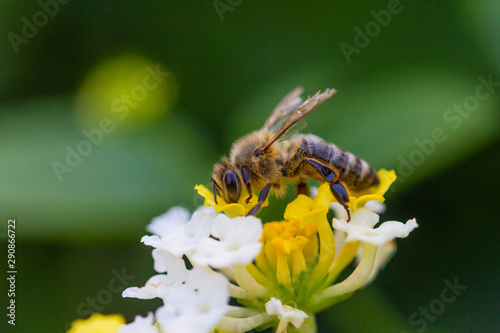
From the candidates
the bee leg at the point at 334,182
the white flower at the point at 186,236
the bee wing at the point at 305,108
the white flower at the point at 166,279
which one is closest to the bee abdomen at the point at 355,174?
the bee leg at the point at 334,182

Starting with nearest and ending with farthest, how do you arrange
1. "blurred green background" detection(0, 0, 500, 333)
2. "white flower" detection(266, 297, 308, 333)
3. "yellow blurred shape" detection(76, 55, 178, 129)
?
"white flower" detection(266, 297, 308, 333), "blurred green background" detection(0, 0, 500, 333), "yellow blurred shape" detection(76, 55, 178, 129)

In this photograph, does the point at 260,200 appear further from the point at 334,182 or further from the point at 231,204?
the point at 334,182

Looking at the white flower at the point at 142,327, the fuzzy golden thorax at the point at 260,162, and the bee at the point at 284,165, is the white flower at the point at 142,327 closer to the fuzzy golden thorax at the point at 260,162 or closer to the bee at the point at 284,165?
the bee at the point at 284,165

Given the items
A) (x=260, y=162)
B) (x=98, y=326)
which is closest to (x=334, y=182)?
(x=260, y=162)

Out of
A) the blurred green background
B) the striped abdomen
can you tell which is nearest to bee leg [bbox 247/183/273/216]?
the striped abdomen

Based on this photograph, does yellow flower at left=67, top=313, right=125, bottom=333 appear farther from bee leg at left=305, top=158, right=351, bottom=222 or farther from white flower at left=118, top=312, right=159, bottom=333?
bee leg at left=305, top=158, right=351, bottom=222

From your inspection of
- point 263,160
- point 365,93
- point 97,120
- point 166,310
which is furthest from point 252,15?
point 166,310

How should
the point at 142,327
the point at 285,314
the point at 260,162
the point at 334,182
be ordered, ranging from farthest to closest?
1. the point at 260,162
2. the point at 334,182
3. the point at 285,314
4. the point at 142,327
